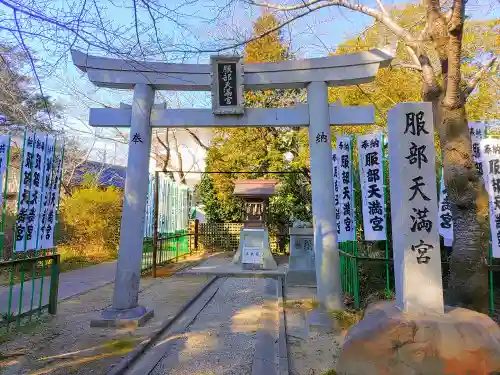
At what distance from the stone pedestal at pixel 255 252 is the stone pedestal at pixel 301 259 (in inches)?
107

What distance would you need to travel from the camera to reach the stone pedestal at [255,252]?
43.9ft

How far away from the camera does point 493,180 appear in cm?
568

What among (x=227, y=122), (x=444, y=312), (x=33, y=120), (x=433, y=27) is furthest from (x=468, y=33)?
(x=33, y=120)

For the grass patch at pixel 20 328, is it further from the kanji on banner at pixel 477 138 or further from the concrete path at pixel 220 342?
the kanji on banner at pixel 477 138

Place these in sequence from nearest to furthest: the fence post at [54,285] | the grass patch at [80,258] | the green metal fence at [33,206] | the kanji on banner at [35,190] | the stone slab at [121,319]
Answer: the green metal fence at [33,206], the stone slab at [121,319], the kanji on banner at [35,190], the fence post at [54,285], the grass patch at [80,258]

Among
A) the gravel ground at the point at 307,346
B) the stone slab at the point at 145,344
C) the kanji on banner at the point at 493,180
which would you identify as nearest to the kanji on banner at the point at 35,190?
the stone slab at the point at 145,344

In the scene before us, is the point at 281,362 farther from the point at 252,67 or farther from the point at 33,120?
the point at 33,120

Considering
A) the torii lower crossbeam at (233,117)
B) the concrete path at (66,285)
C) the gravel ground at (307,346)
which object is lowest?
the gravel ground at (307,346)

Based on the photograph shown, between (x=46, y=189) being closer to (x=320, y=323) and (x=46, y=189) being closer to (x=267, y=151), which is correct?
(x=320, y=323)

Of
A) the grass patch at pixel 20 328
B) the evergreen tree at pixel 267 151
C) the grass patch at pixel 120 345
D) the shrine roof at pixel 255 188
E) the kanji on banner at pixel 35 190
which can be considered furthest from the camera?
the evergreen tree at pixel 267 151

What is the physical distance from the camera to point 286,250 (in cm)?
1914

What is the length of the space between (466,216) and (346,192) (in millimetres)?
2725

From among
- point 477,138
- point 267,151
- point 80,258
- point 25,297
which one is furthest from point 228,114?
point 267,151

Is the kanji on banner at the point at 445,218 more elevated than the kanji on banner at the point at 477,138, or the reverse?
the kanji on banner at the point at 477,138
